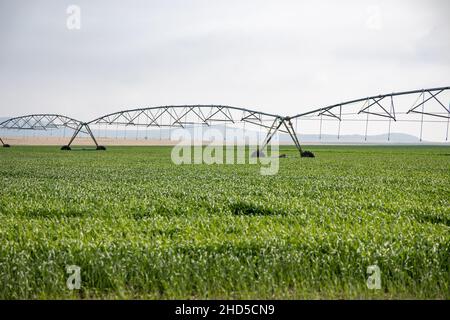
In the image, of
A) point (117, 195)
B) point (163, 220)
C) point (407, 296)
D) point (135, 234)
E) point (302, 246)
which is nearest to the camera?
point (407, 296)

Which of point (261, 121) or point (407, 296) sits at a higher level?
point (261, 121)

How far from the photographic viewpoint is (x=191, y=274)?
427cm

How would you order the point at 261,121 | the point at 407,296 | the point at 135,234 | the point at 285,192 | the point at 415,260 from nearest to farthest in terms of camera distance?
the point at 407,296
the point at 415,260
the point at 135,234
the point at 285,192
the point at 261,121

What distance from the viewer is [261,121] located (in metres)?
41.8

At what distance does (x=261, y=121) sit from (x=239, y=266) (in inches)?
1494

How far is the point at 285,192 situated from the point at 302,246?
19.4 ft

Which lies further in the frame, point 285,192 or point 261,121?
point 261,121

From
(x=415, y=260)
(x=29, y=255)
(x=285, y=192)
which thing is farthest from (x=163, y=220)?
(x=285, y=192)

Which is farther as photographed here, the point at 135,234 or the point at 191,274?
the point at 135,234

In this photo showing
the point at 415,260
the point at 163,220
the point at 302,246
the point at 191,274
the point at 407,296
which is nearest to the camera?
the point at 407,296

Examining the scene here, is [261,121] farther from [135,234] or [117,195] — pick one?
[135,234]
